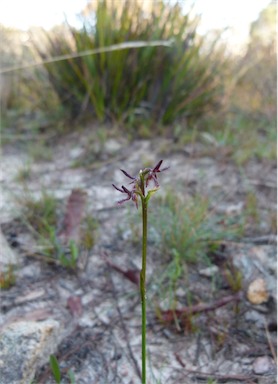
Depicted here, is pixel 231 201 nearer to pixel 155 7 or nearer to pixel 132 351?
pixel 132 351

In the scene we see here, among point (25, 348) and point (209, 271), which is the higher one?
point (209, 271)

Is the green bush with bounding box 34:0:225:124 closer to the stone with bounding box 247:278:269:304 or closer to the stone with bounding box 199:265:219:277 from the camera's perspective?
the stone with bounding box 199:265:219:277

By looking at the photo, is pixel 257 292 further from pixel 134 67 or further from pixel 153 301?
pixel 134 67

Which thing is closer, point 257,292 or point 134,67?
point 257,292

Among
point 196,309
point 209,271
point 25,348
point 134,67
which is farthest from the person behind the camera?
point 134,67

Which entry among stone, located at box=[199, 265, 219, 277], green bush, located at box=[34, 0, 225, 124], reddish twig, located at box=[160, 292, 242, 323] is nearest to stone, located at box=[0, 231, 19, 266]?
reddish twig, located at box=[160, 292, 242, 323]

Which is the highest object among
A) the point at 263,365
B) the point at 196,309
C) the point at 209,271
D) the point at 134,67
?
the point at 134,67

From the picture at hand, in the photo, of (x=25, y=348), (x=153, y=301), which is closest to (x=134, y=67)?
(x=153, y=301)

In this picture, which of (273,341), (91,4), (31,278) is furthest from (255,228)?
(91,4)
